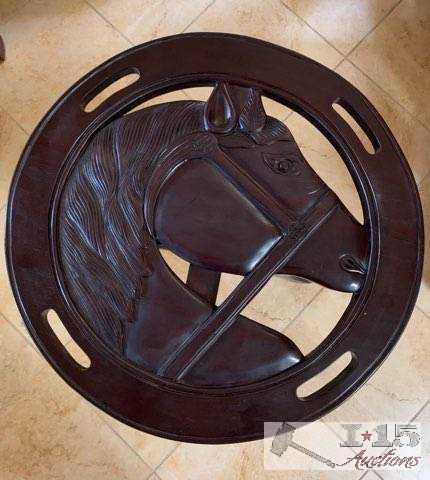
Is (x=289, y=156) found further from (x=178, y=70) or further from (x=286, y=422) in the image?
(x=286, y=422)

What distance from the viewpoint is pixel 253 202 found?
1.22m

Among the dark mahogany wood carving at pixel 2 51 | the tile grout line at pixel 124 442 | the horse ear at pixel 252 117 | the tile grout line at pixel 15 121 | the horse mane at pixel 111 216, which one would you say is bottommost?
the tile grout line at pixel 124 442

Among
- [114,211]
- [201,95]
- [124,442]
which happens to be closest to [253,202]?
[114,211]

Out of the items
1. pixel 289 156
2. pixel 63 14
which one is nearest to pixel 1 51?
pixel 63 14

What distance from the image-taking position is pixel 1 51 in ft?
5.92

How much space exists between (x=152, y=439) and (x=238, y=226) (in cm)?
81

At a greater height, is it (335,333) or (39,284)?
(335,333)

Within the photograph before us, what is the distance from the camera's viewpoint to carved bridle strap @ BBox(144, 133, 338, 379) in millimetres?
1189

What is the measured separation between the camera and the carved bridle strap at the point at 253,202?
1.19 meters

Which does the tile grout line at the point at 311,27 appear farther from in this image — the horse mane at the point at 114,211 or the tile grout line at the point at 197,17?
the horse mane at the point at 114,211

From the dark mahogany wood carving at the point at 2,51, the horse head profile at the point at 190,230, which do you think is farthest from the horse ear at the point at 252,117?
the dark mahogany wood carving at the point at 2,51

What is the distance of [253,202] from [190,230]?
14 centimetres

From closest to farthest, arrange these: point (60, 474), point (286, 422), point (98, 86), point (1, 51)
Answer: point (286, 422) → point (98, 86) → point (60, 474) → point (1, 51)

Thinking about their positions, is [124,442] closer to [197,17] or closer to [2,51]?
[2,51]
